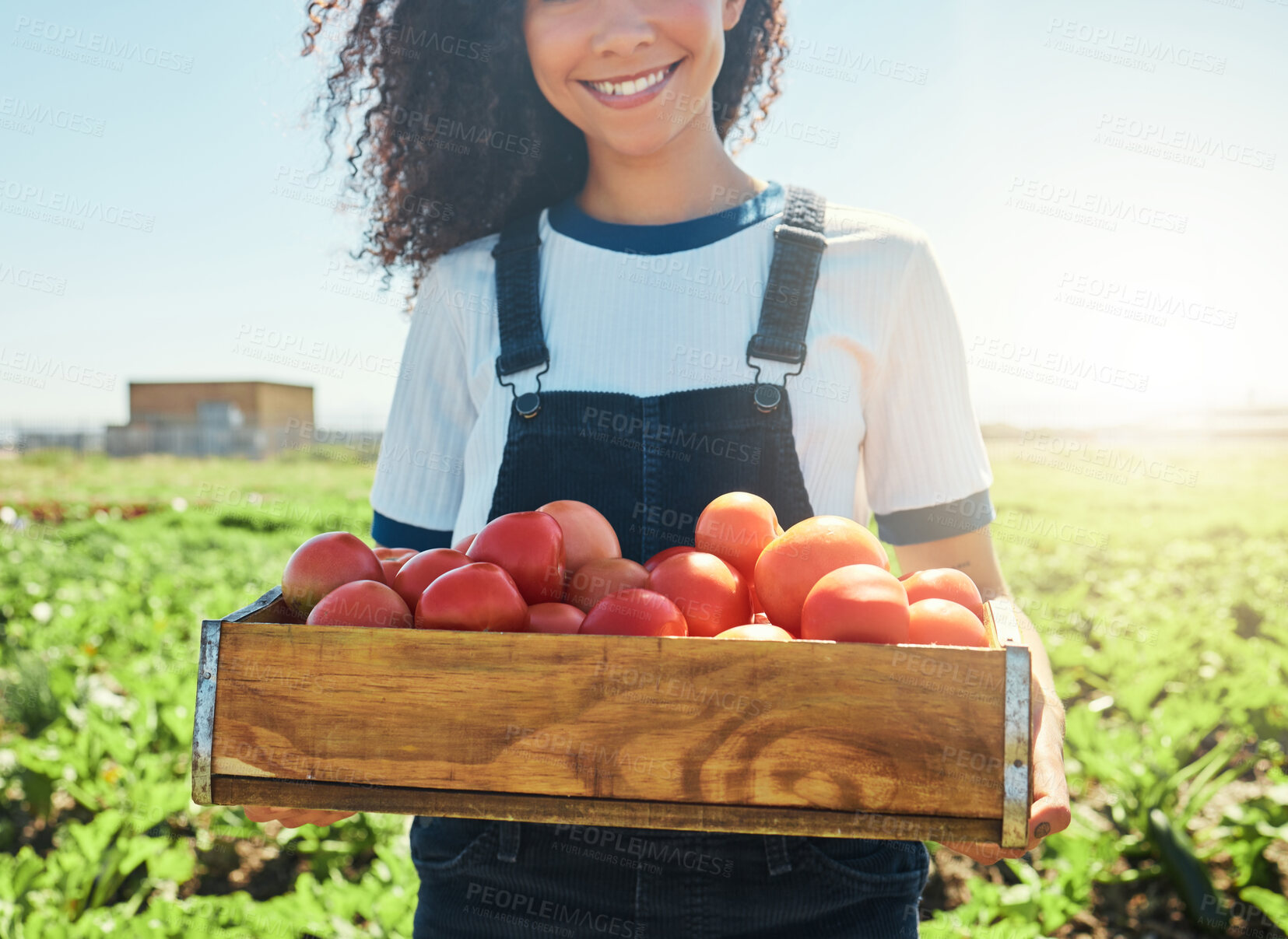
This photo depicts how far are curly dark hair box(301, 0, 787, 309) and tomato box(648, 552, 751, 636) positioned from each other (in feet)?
3.82

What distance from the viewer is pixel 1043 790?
1252 millimetres

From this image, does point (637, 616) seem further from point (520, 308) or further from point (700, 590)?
point (520, 308)

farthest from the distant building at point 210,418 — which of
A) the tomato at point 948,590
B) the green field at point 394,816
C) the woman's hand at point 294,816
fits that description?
the tomato at point 948,590

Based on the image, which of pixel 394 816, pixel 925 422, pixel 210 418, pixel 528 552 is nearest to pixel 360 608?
pixel 528 552

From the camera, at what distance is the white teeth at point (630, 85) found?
185 cm

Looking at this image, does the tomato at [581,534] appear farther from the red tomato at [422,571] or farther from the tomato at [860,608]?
→ the tomato at [860,608]

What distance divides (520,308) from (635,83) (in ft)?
1.66

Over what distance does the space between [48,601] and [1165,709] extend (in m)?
6.34

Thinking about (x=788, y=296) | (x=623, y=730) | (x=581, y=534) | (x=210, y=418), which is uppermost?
(x=788, y=296)

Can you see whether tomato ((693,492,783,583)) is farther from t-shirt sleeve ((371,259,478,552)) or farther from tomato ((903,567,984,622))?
t-shirt sleeve ((371,259,478,552))

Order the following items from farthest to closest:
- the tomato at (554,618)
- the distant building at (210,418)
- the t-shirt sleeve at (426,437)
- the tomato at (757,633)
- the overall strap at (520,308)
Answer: the distant building at (210,418) < the t-shirt sleeve at (426,437) < the overall strap at (520,308) < the tomato at (554,618) < the tomato at (757,633)

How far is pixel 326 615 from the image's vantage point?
1272 millimetres

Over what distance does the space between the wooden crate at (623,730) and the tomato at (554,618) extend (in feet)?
0.62

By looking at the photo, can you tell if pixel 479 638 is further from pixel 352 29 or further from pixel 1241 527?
pixel 1241 527
